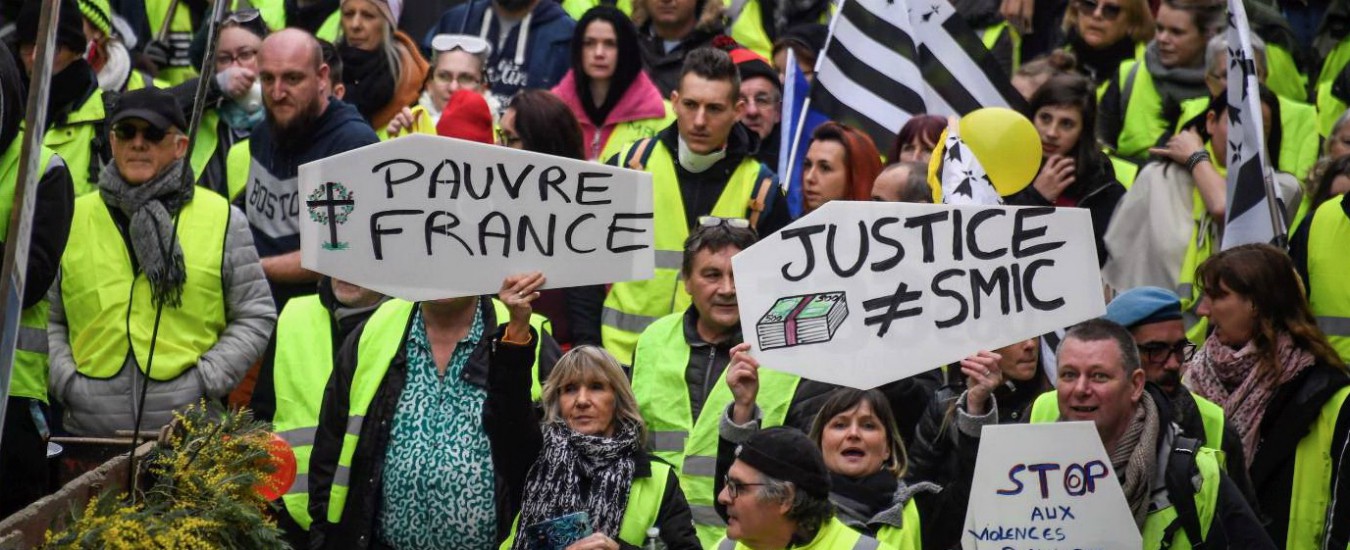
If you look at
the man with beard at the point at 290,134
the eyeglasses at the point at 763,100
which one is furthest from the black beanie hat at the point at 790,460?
the eyeglasses at the point at 763,100

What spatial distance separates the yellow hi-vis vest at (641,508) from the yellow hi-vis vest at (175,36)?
5365mm

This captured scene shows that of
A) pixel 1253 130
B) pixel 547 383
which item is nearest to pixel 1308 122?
pixel 1253 130

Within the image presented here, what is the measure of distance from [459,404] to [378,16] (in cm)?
388

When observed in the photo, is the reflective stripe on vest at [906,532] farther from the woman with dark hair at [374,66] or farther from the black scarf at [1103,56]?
the black scarf at [1103,56]

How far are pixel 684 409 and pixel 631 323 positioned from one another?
114 centimetres

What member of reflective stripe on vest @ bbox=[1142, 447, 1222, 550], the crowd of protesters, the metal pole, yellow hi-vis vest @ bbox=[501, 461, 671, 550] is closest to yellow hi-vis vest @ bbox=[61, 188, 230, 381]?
the crowd of protesters

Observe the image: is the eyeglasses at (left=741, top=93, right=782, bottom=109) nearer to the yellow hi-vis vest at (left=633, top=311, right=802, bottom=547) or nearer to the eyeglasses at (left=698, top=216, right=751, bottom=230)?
the eyeglasses at (left=698, top=216, right=751, bottom=230)

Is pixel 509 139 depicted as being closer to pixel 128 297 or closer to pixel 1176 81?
pixel 128 297

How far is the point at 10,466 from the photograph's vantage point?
20.2ft

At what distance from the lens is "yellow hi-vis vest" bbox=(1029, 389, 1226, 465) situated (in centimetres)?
657

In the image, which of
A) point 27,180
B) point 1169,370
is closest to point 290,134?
point 1169,370

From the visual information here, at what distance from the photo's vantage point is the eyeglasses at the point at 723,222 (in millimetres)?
7438

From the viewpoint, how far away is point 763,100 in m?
9.98

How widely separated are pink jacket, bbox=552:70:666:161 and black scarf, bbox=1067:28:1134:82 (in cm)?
272
